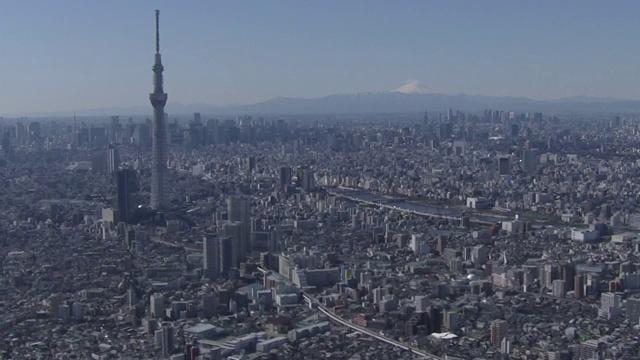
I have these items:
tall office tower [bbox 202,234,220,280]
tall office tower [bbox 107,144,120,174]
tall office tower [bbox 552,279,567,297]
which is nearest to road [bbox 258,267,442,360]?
tall office tower [bbox 202,234,220,280]

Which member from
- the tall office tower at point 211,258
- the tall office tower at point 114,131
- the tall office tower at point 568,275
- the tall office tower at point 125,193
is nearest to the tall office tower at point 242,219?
the tall office tower at point 211,258

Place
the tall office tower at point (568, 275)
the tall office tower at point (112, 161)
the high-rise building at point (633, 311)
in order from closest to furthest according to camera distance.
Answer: the high-rise building at point (633, 311) → the tall office tower at point (568, 275) → the tall office tower at point (112, 161)

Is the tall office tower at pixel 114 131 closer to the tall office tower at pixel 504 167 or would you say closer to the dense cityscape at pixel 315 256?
the dense cityscape at pixel 315 256

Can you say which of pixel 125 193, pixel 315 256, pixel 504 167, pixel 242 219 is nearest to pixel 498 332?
pixel 315 256

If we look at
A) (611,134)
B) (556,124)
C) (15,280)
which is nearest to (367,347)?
(15,280)

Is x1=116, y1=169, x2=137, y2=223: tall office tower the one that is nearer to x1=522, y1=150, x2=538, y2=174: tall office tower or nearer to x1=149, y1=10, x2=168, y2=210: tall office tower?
x1=149, y1=10, x2=168, y2=210: tall office tower

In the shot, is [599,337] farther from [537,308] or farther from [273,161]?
[273,161]
